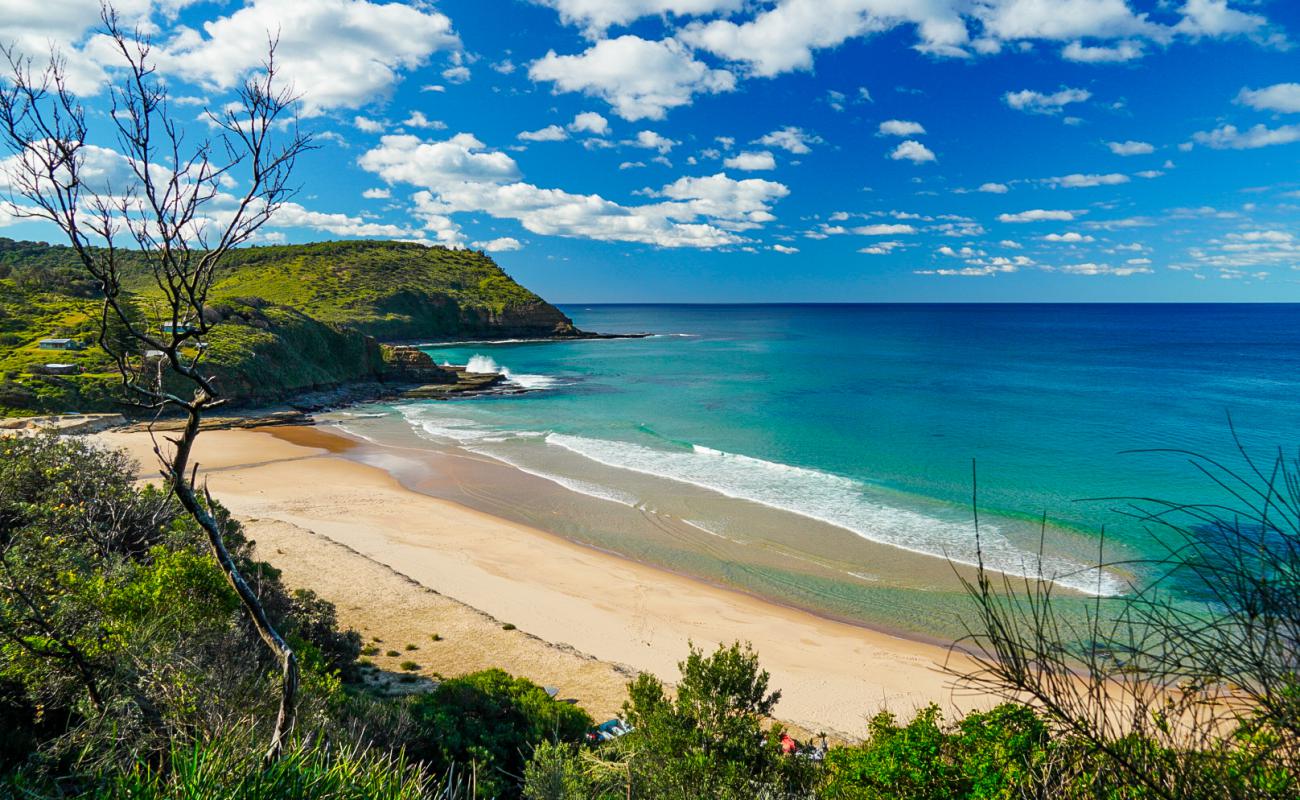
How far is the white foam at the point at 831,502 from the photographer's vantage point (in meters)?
18.7

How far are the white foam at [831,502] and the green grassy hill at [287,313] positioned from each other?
19.0 metres

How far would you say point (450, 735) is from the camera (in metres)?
8.51

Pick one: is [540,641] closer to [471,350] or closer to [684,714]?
[684,714]

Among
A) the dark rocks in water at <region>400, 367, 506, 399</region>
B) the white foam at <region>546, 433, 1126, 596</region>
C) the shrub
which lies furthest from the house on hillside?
the shrub

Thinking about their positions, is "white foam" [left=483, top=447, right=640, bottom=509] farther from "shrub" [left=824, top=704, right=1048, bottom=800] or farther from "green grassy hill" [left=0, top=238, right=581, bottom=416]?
"shrub" [left=824, top=704, right=1048, bottom=800]

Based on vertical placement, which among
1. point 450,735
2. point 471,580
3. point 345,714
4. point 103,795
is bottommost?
point 471,580

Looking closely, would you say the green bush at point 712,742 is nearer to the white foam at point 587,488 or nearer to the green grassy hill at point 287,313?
the green grassy hill at point 287,313

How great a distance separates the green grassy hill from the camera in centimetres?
3472

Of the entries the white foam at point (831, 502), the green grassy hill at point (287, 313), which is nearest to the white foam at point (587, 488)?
the white foam at point (831, 502)

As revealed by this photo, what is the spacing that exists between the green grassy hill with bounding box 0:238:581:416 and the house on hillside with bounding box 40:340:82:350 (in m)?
0.49

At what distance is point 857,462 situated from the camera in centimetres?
2978

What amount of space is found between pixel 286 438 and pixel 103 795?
35485 millimetres

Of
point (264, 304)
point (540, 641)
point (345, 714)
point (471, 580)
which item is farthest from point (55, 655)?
point (264, 304)

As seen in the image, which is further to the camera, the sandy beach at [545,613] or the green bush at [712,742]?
the sandy beach at [545,613]
